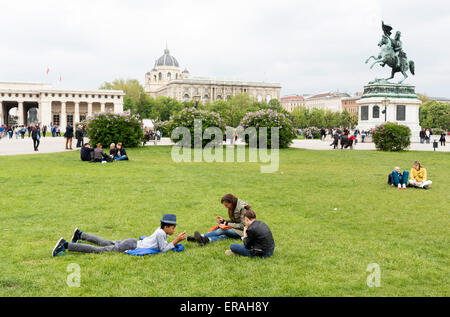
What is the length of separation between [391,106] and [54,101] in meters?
70.8

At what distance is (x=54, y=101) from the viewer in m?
87.4

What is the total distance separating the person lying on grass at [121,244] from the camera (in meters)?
5.54

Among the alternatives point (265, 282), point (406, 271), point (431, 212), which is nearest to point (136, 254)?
point (265, 282)

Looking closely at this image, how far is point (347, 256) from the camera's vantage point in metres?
5.57

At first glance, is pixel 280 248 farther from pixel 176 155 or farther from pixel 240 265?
pixel 176 155

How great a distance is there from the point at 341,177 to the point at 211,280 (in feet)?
33.0

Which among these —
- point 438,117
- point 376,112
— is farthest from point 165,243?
point 438,117

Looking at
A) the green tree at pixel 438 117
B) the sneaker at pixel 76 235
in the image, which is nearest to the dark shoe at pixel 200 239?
the sneaker at pixel 76 235

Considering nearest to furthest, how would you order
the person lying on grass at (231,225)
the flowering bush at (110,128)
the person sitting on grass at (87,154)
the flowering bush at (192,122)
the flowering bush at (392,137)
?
1. the person lying on grass at (231,225)
2. the person sitting on grass at (87,154)
3. the flowering bush at (110,128)
4. the flowering bush at (392,137)
5. the flowering bush at (192,122)

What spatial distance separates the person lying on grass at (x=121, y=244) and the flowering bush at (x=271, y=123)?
20.7m

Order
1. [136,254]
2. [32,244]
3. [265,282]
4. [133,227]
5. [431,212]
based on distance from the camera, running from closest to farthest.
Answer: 1. [265,282]
2. [136,254]
3. [32,244]
4. [133,227]
5. [431,212]

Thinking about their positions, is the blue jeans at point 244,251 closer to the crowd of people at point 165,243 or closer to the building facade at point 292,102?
the crowd of people at point 165,243

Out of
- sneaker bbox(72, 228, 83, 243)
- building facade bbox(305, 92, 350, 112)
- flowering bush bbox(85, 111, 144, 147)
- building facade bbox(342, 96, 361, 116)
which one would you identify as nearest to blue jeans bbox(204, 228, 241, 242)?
sneaker bbox(72, 228, 83, 243)

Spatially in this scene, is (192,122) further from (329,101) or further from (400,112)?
(329,101)
